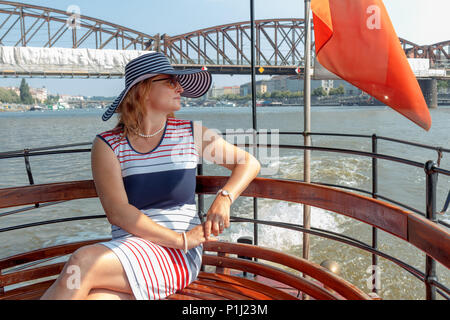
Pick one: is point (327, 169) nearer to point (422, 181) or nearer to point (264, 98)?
point (422, 181)

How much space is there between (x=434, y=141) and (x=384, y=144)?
4514 mm

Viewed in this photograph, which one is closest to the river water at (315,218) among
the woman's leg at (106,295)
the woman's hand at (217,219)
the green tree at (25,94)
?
the woman's hand at (217,219)

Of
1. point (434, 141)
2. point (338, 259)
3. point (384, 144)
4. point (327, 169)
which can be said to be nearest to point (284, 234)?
point (338, 259)

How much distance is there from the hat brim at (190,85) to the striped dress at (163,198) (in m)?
0.12

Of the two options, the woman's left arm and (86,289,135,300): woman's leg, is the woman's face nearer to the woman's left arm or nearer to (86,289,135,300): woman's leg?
the woman's left arm

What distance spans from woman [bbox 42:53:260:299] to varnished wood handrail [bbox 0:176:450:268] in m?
0.17

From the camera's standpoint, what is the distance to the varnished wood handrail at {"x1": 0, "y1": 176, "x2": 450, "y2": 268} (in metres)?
1.02

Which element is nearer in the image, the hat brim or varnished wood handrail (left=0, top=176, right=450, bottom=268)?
varnished wood handrail (left=0, top=176, right=450, bottom=268)

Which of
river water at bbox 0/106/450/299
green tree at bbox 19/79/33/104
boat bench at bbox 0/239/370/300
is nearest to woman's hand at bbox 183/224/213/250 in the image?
boat bench at bbox 0/239/370/300

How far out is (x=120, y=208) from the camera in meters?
1.36

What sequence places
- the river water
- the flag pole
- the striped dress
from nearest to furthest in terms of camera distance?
the striped dress
the flag pole
the river water

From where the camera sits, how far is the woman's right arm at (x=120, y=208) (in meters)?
1.32

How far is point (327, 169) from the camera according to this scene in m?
12.1

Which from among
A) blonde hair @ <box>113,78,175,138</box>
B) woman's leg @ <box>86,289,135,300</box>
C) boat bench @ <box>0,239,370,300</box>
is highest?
blonde hair @ <box>113,78,175,138</box>
